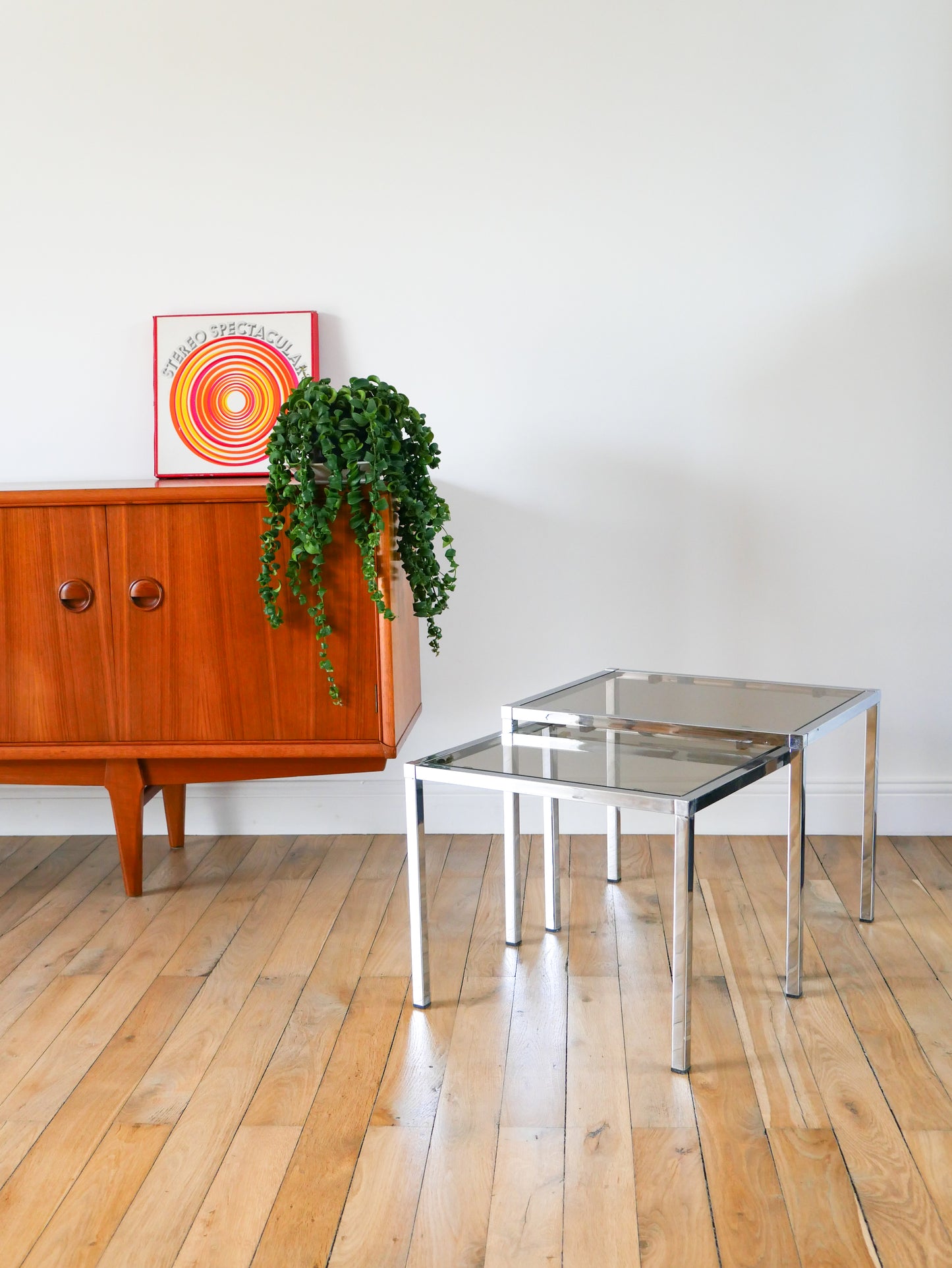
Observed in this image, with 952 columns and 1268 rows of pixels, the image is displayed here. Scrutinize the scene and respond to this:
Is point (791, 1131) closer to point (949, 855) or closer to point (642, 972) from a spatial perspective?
point (642, 972)

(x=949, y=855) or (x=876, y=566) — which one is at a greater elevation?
(x=876, y=566)

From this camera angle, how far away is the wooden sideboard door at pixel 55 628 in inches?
92.9

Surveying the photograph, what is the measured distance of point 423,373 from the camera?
276 cm

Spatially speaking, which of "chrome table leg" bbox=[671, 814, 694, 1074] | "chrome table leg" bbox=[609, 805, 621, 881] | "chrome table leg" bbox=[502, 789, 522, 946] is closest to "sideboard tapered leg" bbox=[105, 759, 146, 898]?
"chrome table leg" bbox=[502, 789, 522, 946]

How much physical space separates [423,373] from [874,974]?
1.65 meters

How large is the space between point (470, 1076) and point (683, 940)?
38cm

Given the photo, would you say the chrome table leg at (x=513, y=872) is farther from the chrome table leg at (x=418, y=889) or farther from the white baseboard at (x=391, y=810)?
the white baseboard at (x=391, y=810)

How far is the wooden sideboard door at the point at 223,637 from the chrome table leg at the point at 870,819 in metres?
0.96

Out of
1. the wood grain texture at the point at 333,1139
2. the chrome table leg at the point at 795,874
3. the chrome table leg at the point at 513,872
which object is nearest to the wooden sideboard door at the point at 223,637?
the chrome table leg at the point at 513,872

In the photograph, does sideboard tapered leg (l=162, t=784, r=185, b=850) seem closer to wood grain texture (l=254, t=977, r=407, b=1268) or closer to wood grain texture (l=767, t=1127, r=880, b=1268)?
wood grain texture (l=254, t=977, r=407, b=1268)

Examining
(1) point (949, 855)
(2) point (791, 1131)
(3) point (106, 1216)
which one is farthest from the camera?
(1) point (949, 855)

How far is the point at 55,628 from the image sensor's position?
7.83ft

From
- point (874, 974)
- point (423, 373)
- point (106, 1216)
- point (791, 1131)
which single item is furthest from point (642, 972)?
point (423, 373)

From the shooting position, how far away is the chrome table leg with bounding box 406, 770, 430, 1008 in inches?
→ 72.8
